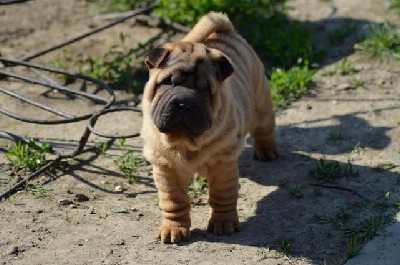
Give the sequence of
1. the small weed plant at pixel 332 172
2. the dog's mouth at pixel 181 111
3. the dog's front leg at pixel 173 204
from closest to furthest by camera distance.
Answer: the dog's mouth at pixel 181 111, the dog's front leg at pixel 173 204, the small weed plant at pixel 332 172

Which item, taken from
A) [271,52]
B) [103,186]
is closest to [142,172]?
[103,186]

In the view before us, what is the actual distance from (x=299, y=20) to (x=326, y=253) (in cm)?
470

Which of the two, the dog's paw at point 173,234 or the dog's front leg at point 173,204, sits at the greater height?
the dog's front leg at point 173,204

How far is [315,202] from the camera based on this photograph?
5.38 meters

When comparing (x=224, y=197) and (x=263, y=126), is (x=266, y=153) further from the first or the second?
(x=224, y=197)

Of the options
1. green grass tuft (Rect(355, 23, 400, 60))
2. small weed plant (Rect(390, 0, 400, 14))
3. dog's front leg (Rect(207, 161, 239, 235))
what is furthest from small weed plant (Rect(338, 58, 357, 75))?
dog's front leg (Rect(207, 161, 239, 235))

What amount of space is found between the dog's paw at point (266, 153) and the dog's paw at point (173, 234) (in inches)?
59.4

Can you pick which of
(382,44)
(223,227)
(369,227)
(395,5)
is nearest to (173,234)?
(223,227)

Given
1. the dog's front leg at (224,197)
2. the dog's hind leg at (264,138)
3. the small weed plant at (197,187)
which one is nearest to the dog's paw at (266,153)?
the dog's hind leg at (264,138)

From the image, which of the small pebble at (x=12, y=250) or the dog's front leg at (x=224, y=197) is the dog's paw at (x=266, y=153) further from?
the small pebble at (x=12, y=250)

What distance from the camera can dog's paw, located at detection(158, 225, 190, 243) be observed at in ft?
15.7

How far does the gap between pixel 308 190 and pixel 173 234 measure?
4.06 ft

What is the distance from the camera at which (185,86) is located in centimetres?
446

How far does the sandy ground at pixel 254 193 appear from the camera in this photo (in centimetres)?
472
